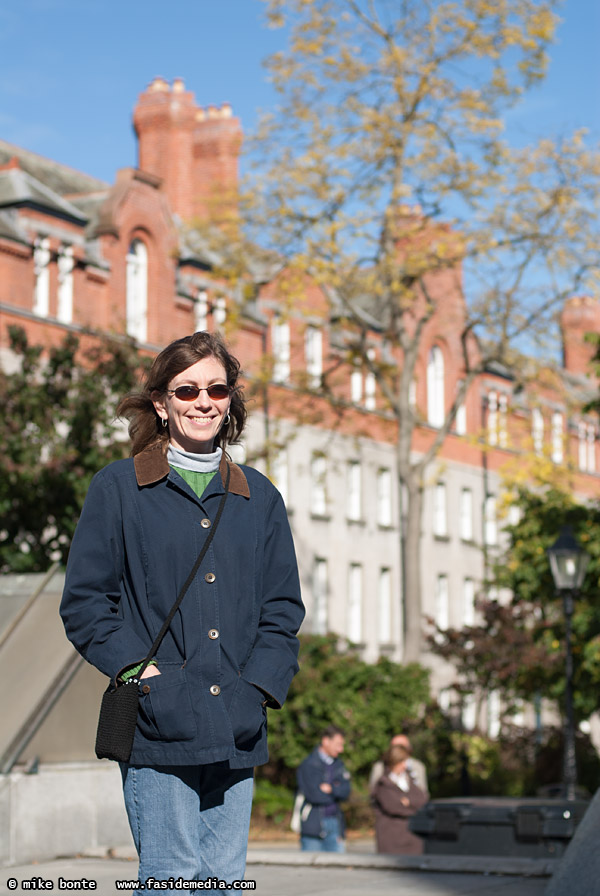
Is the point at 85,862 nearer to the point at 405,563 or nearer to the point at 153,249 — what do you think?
the point at 405,563

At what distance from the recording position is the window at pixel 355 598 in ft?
143

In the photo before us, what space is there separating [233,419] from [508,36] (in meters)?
24.9

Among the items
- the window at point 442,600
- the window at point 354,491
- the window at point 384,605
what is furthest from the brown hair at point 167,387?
the window at point 442,600

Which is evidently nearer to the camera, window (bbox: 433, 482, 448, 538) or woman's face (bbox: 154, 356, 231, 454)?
woman's face (bbox: 154, 356, 231, 454)

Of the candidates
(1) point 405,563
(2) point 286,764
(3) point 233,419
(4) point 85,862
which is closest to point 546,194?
(1) point 405,563

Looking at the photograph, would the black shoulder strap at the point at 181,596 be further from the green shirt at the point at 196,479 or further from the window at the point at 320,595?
the window at the point at 320,595

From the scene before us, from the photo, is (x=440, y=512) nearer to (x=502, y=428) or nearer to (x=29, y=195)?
(x=502, y=428)

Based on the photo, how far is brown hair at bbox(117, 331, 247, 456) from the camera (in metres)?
4.15

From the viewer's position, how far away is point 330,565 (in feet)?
141

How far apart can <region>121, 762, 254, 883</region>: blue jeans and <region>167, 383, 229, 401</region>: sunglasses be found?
1.08m

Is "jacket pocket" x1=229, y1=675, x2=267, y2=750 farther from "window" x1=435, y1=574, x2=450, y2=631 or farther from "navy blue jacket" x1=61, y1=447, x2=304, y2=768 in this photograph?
"window" x1=435, y1=574, x2=450, y2=631

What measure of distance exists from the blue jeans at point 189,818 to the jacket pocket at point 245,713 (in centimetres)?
10

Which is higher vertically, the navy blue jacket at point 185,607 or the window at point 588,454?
the window at point 588,454

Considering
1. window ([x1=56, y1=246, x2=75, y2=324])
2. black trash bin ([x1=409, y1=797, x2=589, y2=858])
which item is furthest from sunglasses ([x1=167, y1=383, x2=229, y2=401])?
window ([x1=56, y1=246, x2=75, y2=324])
